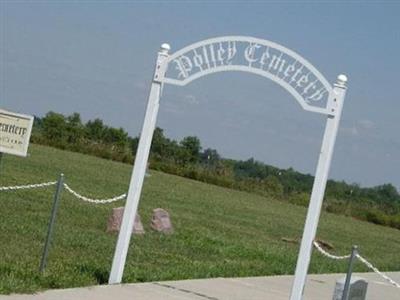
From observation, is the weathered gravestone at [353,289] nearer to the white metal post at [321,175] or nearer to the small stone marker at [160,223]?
the white metal post at [321,175]

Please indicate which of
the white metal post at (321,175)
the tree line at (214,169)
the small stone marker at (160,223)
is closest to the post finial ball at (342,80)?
the white metal post at (321,175)

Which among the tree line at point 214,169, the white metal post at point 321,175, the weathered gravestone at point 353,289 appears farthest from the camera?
the tree line at point 214,169

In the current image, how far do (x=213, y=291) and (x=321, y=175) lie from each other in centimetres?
246

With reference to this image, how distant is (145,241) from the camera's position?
59.3 ft

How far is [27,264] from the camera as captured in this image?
12219 millimetres

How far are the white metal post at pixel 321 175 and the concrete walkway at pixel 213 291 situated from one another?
1285mm

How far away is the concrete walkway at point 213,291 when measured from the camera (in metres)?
11.0

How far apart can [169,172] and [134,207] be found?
4401cm

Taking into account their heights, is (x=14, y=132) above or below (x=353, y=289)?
above

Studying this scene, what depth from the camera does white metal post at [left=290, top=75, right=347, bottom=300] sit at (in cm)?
1127

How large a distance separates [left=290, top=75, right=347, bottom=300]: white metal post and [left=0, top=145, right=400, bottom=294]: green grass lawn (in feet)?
8.02

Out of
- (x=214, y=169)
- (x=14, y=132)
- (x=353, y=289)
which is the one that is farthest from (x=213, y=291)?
(x=214, y=169)

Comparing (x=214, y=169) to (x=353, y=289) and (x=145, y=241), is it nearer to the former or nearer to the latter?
(x=145, y=241)

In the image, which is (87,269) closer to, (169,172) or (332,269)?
(332,269)
